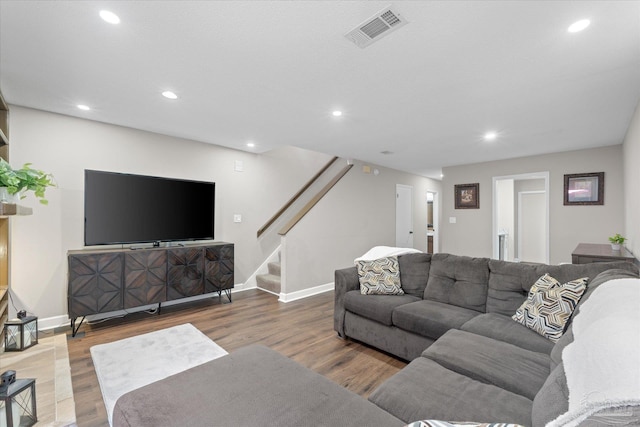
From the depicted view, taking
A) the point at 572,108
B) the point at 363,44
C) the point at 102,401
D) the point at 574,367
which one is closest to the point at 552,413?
the point at 574,367

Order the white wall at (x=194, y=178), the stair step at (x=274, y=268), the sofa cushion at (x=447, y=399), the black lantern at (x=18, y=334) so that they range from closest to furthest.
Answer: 1. the sofa cushion at (x=447, y=399)
2. the black lantern at (x=18, y=334)
3. the white wall at (x=194, y=178)
4. the stair step at (x=274, y=268)

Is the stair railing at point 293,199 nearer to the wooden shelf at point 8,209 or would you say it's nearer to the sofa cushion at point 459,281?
the sofa cushion at point 459,281

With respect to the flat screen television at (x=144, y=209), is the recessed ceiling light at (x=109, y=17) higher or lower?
higher

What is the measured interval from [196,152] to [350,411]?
4.10 m

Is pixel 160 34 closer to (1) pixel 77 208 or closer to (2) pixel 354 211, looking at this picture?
(1) pixel 77 208

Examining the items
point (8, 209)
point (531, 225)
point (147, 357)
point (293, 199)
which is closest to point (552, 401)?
Answer: point (8, 209)

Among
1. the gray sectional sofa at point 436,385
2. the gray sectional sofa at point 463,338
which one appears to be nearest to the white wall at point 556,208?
the gray sectional sofa at point 463,338

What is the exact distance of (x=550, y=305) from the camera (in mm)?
1887

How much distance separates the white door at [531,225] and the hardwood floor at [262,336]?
5675 mm

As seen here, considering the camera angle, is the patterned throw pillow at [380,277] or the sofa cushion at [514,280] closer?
the sofa cushion at [514,280]

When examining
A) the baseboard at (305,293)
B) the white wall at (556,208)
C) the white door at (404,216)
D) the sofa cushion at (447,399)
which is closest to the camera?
the sofa cushion at (447,399)

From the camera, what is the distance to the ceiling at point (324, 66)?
1607mm

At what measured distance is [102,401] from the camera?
1959 millimetres

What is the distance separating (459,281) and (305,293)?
8.44ft
